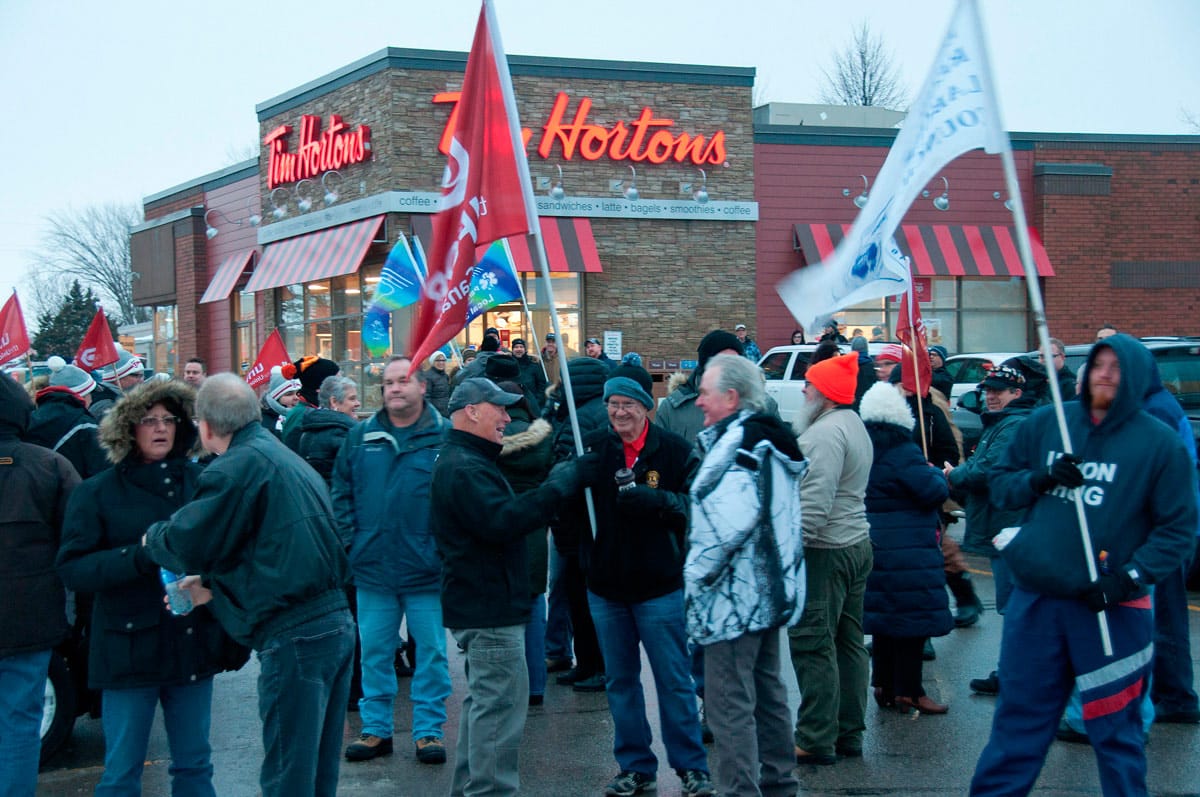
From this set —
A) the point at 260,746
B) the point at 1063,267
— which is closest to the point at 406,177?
the point at 1063,267

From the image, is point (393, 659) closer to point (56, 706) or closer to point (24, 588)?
point (56, 706)

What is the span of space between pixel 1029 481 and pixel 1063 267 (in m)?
22.2

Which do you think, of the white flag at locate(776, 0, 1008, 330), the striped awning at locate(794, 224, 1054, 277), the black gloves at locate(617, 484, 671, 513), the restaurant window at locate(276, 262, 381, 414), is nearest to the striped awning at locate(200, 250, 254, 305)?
the restaurant window at locate(276, 262, 381, 414)

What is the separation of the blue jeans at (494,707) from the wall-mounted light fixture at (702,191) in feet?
62.6

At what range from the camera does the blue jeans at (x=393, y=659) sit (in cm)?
616

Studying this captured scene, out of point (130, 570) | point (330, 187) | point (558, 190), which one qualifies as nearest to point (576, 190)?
point (558, 190)

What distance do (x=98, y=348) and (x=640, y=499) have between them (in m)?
8.75

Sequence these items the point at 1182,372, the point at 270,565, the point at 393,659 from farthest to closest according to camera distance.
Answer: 1. the point at 1182,372
2. the point at 393,659
3. the point at 270,565

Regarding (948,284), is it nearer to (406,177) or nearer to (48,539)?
(406,177)

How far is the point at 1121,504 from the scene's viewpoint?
4.35m

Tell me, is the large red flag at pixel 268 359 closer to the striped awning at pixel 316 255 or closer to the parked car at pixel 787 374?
the parked car at pixel 787 374

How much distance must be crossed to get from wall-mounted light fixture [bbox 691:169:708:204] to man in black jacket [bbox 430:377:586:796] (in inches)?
738

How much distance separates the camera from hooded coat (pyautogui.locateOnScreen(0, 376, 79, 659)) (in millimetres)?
4703

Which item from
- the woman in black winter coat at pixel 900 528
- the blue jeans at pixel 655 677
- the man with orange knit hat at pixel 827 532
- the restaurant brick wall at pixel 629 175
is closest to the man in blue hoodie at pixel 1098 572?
the man with orange knit hat at pixel 827 532
